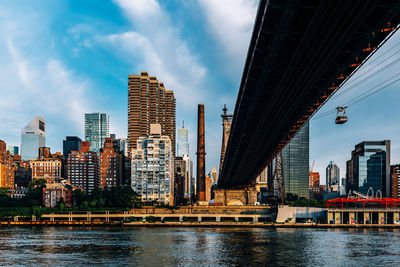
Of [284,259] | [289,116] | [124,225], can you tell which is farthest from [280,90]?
[124,225]

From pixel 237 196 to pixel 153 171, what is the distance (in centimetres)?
3191

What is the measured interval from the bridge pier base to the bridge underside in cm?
9975

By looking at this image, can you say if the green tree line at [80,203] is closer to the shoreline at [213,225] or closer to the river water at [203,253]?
the shoreline at [213,225]

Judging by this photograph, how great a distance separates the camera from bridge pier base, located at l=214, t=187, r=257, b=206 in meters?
168

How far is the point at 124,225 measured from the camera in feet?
407

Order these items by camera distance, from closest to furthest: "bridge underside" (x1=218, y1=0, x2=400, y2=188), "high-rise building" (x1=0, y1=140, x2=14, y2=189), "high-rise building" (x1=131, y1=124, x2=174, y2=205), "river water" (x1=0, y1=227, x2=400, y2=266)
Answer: "bridge underside" (x1=218, y1=0, x2=400, y2=188)
"river water" (x1=0, y1=227, x2=400, y2=266)
"high-rise building" (x1=131, y1=124, x2=174, y2=205)
"high-rise building" (x1=0, y1=140, x2=14, y2=189)

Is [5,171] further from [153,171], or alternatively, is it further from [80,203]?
[153,171]

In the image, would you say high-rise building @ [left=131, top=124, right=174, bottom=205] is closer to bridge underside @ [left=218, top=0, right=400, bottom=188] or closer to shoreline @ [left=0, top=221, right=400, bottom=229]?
shoreline @ [left=0, top=221, right=400, bottom=229]

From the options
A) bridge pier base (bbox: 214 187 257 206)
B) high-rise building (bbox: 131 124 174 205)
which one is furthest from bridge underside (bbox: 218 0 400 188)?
high-rise building (bbox: 131 124 174 205)

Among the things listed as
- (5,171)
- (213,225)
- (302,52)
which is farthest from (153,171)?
(302,52)

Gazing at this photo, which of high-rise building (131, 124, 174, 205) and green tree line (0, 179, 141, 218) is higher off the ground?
high-rise building (131, 124, 174, 205)

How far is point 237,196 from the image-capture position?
171 metres

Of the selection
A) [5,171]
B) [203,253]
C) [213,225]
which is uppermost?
[5,171]

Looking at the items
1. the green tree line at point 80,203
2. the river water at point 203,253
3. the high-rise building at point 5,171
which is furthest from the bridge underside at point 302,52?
the high-rise building at point 5,171
